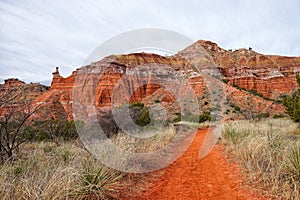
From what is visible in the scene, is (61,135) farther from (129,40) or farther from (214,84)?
(214,84)

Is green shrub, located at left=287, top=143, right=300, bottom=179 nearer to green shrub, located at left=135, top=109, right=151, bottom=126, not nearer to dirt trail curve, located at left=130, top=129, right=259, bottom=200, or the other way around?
dirt trail curve, located at left=130, top=129, right=259, bottom=200

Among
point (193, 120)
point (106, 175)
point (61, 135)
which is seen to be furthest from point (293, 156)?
point (193, 120)

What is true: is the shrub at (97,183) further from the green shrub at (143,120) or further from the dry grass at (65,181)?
the green shrub at (143,120)

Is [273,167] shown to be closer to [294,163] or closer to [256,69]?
[294,163]

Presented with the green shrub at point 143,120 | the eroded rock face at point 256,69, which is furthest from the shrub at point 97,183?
the eroded rock face at point 256,69

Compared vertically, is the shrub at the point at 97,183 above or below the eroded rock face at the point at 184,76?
below

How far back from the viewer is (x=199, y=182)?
4.49m

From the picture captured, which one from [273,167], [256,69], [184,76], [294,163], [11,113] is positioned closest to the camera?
[294,163]

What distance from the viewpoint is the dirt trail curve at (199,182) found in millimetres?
3812

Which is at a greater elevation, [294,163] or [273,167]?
[294,163]

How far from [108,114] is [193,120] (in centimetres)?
1331

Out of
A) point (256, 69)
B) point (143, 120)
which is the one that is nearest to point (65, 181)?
point (143, 120)

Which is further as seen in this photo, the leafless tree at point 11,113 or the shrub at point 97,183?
the leafless tree at point 11,113

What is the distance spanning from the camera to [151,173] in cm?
524
